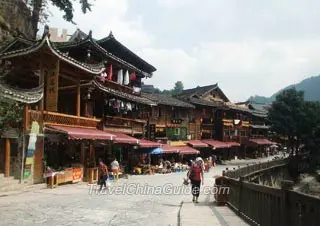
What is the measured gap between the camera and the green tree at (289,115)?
57.3 m

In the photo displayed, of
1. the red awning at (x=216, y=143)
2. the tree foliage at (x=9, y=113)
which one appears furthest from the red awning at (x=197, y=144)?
the tree foliage at (x=9, y=113)

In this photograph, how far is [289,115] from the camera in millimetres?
58062

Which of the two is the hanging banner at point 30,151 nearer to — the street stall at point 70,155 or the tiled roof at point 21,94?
Result: the street stall at point 70,155

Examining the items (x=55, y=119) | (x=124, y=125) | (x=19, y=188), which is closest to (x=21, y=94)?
(x=55, y=119)

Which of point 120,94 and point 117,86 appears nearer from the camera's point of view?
point 120,94

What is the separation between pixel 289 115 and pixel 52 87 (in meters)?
40.8

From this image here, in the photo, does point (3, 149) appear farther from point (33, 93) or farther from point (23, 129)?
point (33, 93)

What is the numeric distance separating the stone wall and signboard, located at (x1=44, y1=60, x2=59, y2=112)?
22.5 feet

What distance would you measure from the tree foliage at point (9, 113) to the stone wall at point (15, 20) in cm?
1018

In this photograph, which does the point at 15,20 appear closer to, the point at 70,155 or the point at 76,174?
the point at 70,155

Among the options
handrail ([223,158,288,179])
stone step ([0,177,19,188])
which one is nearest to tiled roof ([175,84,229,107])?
handrail ([223,158,288,179])

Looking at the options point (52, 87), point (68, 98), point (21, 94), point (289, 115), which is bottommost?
point (21, 94)

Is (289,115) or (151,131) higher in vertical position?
(289,115)

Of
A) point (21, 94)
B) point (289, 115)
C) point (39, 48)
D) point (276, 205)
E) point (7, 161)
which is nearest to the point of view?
point (276, 205)
